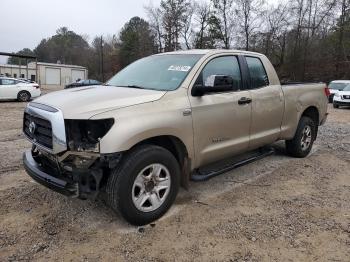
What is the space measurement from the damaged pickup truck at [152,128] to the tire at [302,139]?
3.42 ft

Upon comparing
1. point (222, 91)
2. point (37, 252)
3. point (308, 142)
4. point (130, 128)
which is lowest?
point (37, 252)

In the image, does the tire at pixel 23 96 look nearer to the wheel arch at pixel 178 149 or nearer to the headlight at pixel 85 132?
the wheel arch at pixel 178 149

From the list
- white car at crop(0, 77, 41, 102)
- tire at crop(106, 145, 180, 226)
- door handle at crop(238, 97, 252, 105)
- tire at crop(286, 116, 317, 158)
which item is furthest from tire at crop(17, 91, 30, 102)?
tire at crop(106, 145, 180, 226)

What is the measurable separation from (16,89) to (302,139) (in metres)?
18.5

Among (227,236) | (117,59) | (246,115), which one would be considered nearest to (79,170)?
(227,236)

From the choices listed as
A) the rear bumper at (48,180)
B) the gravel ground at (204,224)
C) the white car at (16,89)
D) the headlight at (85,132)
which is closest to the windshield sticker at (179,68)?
the headlight at (85,132)

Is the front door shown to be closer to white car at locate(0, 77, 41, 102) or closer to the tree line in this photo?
white car at locate(0, 77, 41, 102)

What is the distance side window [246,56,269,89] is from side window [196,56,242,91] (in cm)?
30

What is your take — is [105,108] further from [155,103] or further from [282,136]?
[282,136]

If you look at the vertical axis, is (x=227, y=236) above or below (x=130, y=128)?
below

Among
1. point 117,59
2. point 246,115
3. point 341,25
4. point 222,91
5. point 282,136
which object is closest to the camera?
point 222,91

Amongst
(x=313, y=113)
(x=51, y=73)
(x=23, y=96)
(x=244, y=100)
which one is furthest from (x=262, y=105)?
(x=51, y=73)

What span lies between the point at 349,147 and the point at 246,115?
4.18 m

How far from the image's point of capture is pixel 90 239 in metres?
3.72
